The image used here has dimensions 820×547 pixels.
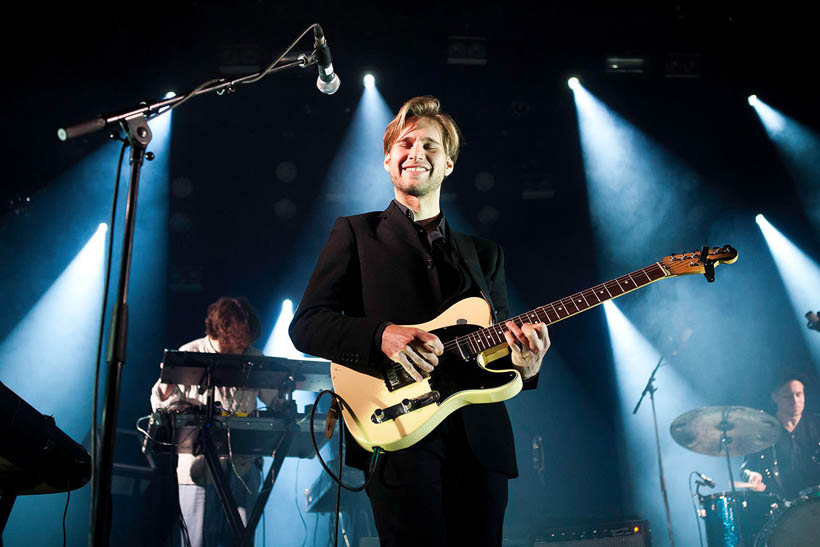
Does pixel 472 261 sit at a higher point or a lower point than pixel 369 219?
lower

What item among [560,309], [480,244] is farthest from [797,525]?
[480,244]

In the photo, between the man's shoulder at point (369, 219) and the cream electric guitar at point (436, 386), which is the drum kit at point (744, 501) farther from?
the man's shoulder at point (369, 219)

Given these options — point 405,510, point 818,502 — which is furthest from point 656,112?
point 405,510

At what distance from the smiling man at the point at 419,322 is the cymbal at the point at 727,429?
13.1ft

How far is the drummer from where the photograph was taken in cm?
561

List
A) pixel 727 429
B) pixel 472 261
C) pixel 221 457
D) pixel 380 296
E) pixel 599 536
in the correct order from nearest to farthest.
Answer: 1. pixel 380 296
2. pixel 472 261
3. pixel 221 457
4. pixel 599 536
5. pixel 727 429

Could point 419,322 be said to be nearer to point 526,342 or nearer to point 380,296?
point 380,296

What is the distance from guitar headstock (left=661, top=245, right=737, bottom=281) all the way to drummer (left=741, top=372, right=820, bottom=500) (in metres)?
4.01

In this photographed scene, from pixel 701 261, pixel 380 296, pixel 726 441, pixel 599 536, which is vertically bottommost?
pixel 599 536

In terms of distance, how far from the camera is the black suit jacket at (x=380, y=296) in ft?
6.86

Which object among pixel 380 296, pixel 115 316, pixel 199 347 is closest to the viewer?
pixel 115 316

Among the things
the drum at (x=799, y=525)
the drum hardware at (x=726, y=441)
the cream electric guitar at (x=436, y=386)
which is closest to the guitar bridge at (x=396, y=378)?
the cream electric guitar at (x=436, y=386)

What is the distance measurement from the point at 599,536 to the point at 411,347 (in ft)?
13.1

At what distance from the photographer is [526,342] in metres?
2.18
